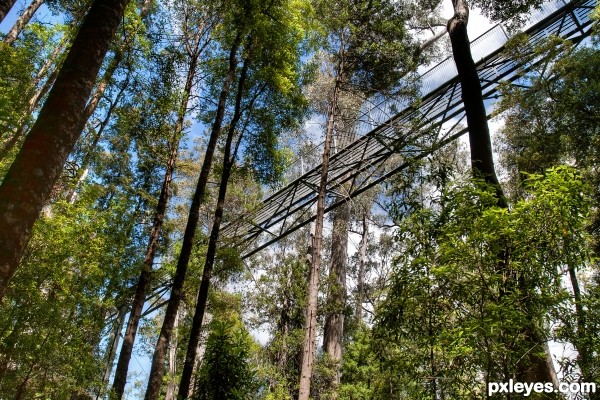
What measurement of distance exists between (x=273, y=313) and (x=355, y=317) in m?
4.46

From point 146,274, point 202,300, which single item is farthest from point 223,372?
point 146,274

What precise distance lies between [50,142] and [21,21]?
8.56 metres

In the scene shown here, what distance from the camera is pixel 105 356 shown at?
13.2 m

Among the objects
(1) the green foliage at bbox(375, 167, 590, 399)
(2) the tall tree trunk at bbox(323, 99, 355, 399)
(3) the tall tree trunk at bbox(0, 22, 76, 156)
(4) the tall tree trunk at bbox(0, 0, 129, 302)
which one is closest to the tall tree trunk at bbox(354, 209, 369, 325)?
(2) the tall tree trunk at bbox(323, 99, 355, 399)

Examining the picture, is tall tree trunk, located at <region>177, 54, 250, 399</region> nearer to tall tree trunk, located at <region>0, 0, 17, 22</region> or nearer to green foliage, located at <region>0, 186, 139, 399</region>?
green foliage, located at <region>0, 186, 139, 399</region>

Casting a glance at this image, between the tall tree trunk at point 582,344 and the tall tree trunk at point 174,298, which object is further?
the tall tree trunk at point 174,298

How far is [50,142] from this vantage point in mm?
2010

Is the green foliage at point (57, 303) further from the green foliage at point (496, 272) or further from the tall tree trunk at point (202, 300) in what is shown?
the green foliage at point (496, 272)

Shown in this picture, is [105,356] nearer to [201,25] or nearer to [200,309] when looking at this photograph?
[200,309]

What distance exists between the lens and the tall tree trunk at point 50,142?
1.78 metres

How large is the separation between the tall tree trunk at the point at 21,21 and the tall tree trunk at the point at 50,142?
24.5 ft

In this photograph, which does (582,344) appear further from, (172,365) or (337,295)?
(172,365)

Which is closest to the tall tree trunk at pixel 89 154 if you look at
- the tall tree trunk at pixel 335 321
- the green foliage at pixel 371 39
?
the green foliage at pixel 371 39

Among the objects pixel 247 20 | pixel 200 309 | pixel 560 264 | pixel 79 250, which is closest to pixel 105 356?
pixel 79 250
